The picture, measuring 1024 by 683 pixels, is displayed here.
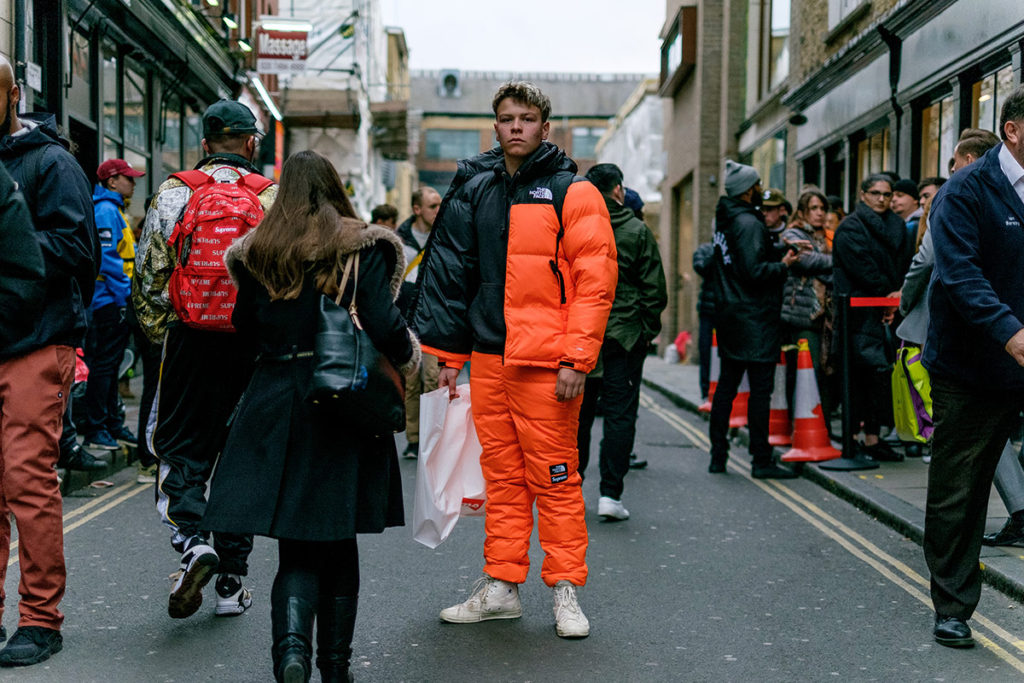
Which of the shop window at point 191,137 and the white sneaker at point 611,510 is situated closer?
the white sneaker at point 611,510

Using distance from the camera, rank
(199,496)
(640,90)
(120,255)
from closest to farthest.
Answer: (199,496)
(120,255)
(640,90)

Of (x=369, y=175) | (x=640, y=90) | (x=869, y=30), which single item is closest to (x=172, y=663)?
(x=869, y=30)

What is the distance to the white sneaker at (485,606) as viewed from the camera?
16.2 feet

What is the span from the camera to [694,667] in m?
4.39

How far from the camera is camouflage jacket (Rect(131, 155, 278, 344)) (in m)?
4.81

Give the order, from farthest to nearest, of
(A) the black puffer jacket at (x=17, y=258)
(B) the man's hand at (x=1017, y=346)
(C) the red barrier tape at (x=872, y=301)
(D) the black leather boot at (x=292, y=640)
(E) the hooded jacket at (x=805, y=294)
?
(E) the hooded jacket at (x=805, y=294) < (C) the red barrier tape at (x=872, y=301) < (B) the man's hand at (x=1017, y=346) < (A) the black puffer jacket at (x=17, y=258) < (D) the black leather boot at (x=292, y=640)

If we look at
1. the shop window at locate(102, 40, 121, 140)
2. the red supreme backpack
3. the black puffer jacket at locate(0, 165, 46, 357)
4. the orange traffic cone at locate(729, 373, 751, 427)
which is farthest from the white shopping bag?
the shop window at locate(102, 40, 121, 140)

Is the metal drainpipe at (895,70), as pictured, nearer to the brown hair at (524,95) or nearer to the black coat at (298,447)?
the brown hair at (524,95)

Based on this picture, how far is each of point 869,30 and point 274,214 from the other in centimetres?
1186

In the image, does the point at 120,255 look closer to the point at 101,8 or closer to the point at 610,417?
the point at 610,417

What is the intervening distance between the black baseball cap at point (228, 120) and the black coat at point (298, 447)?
1258mm

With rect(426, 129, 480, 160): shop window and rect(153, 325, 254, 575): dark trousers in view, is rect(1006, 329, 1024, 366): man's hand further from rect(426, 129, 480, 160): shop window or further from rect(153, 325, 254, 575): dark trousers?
rect(426, 129, 480, 160): shop window

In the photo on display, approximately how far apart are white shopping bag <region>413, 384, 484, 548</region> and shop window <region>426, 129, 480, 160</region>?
7060 centimetres

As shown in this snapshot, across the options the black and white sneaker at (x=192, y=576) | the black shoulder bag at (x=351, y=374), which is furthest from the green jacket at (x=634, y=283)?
the black shoulder bag at (x=351, y=374)
